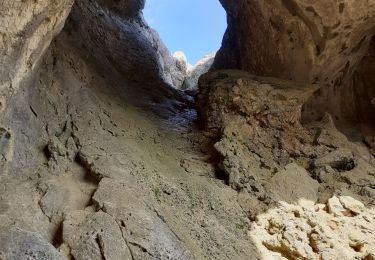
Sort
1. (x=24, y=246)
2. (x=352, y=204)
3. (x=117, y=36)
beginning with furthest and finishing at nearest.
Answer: (x=117, y=36) → (x=352, y=204) → (x=24, y=246)

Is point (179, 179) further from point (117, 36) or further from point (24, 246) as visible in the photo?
point (117, 36)

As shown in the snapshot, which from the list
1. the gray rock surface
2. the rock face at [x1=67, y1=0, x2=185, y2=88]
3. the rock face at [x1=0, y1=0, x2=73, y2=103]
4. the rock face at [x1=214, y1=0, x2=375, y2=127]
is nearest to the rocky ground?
the gray rock surface

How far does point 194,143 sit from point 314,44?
1.36 meters

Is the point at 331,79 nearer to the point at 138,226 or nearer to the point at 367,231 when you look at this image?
the point at 367,231

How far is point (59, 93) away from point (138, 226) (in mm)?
1167

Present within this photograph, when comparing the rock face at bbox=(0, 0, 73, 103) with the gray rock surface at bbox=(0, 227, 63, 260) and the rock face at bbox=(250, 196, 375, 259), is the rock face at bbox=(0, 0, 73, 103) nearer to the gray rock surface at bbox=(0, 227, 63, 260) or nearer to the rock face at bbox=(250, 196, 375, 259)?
the gray rock surface at bbox=(0, 227, 63, 260)

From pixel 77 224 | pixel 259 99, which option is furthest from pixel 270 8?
pixel 77 224

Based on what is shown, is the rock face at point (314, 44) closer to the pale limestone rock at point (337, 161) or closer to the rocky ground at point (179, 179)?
the rocky ground at point (179, 179)

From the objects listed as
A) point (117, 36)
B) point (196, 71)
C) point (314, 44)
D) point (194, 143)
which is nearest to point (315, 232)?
point (194, 143)

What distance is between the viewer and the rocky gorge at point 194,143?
6.73 feet

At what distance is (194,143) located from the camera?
10.8 ft

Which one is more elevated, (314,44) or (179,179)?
(314,44)

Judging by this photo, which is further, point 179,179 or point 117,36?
point 117,36

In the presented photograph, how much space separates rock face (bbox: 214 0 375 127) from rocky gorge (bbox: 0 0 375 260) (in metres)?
0.01
